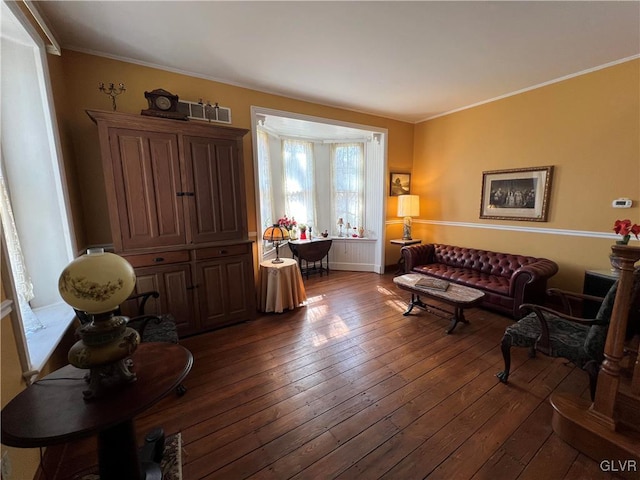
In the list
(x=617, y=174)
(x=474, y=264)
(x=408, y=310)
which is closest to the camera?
(x=617, y=174)

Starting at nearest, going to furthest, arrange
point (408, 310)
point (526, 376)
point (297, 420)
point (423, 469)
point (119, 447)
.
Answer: point (119, 447) → point (423, 469) → point (297, 420) → point (526, 376) → point (408, 310)

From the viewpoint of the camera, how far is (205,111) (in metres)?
3.06

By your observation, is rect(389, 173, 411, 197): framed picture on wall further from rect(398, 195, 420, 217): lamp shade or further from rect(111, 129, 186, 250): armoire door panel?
rect(111, 129, 186, 250): armoire door panel

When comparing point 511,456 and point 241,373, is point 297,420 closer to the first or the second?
point 241,373

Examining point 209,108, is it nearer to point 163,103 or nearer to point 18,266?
point 163,103

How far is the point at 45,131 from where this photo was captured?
1.98m

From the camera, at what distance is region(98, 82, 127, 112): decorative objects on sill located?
2.56 meters

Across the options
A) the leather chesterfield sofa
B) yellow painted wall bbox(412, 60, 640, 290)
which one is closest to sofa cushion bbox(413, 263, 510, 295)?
the leather chesterfield sofa

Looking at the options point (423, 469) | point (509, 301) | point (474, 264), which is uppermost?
point (474, 264)

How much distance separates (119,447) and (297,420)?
Answer: 1005mm

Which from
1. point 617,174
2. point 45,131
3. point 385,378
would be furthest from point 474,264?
point 45,131

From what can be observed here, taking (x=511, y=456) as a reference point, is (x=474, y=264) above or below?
above

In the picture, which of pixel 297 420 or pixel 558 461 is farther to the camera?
pixel 297 420

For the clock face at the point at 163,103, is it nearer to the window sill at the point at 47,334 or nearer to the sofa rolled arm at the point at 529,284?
the window sill at the point at 47,334
